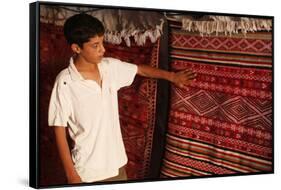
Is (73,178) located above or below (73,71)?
below

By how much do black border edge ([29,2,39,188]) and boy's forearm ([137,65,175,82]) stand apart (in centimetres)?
60

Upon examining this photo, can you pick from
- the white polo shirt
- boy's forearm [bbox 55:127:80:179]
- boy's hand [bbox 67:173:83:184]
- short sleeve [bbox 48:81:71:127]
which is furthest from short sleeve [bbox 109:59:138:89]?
boy's hand [bbox 67:173:83:184]

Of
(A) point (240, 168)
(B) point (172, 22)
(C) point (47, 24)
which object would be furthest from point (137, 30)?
(A) point (240, 168)

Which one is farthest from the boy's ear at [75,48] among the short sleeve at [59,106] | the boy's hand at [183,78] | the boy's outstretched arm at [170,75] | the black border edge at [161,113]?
the boy's hand at [183,78]

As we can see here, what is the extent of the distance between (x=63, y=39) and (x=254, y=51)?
123 cm

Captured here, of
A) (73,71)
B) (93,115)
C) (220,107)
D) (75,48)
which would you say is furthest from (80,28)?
(220,107)

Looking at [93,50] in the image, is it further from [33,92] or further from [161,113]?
[161,113]

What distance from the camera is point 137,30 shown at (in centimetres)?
409

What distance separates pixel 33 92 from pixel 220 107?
3.80 feet

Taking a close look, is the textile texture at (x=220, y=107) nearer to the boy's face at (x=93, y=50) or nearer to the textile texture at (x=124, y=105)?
the textile texture at (x=124, y=105)

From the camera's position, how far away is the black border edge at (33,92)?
385 centimetres

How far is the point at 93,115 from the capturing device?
3992 millimetres

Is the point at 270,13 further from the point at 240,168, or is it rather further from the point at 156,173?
the point at 156,173

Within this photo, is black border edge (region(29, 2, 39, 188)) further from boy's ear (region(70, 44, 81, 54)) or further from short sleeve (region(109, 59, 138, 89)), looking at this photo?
short sleeve (region(109, 59, 138, 89))
